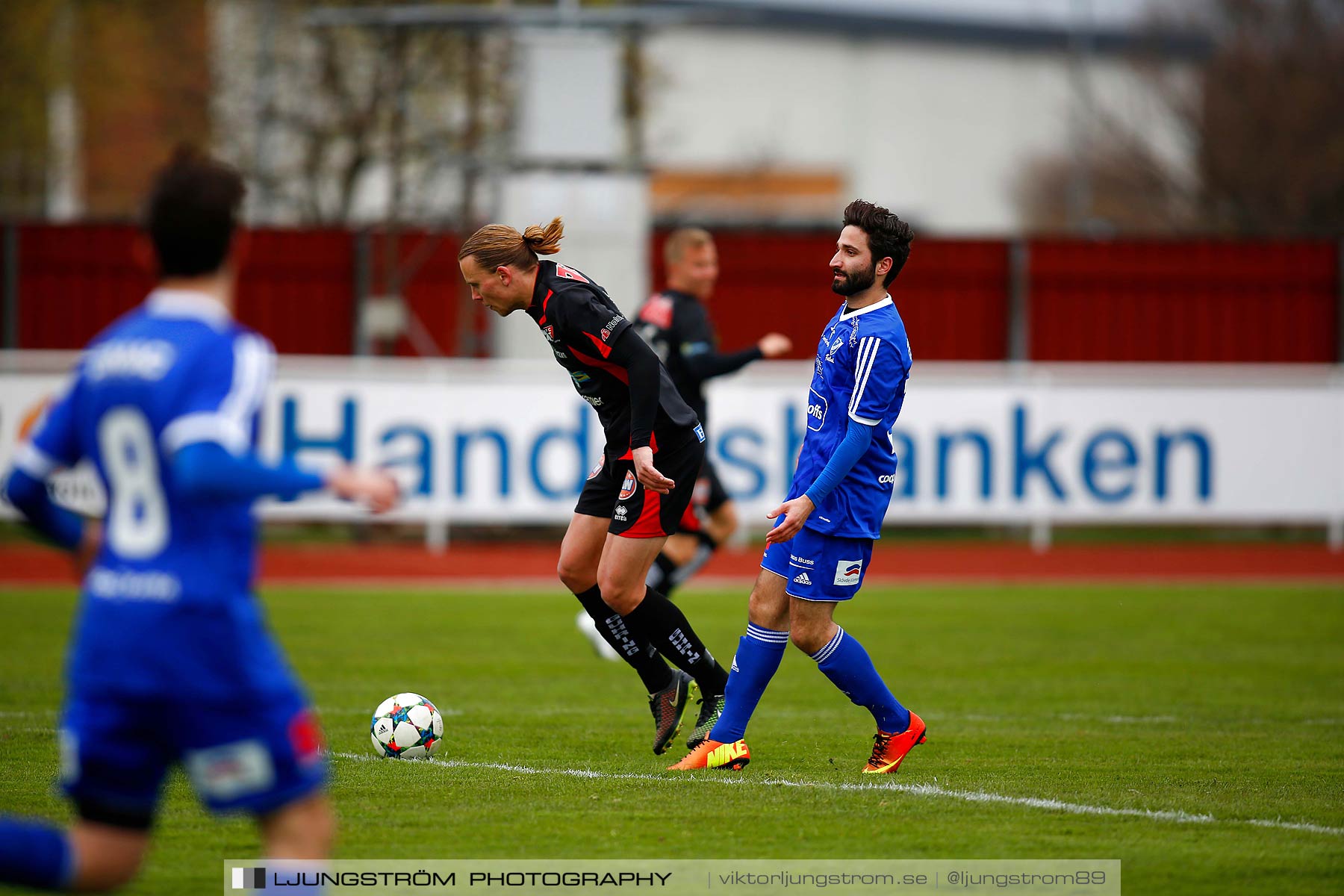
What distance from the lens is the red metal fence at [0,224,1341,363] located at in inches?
780

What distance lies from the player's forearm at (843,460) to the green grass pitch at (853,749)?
1145mm

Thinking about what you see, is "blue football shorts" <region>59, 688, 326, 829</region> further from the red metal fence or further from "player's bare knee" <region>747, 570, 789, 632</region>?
the red metal fence

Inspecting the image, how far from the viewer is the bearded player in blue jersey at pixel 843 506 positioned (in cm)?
593

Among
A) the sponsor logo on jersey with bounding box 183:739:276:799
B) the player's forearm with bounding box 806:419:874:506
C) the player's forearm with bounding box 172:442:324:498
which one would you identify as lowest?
the sponsor logo on jersey with bounding box 183:739:276:799

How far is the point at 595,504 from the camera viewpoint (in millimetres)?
6770

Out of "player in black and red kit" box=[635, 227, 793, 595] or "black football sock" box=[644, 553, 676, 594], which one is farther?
"black football sock" box=[644, 553, 676, 594]

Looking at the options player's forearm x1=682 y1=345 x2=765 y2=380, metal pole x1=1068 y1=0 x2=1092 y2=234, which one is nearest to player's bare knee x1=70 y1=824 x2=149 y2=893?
player's forearm x1=682 y1=345 x2=765 y2=380

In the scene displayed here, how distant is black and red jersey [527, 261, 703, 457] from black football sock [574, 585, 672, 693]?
0.67m

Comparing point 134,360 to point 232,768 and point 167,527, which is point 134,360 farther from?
point 232,768

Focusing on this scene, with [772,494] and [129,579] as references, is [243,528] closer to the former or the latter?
[129,579]

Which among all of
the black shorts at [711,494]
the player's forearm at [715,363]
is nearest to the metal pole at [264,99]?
the black shorts at [711,494]

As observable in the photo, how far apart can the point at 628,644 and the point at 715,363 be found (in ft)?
9.41

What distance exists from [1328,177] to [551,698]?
23051 mm

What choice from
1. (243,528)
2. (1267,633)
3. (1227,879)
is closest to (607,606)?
(1227,879)
